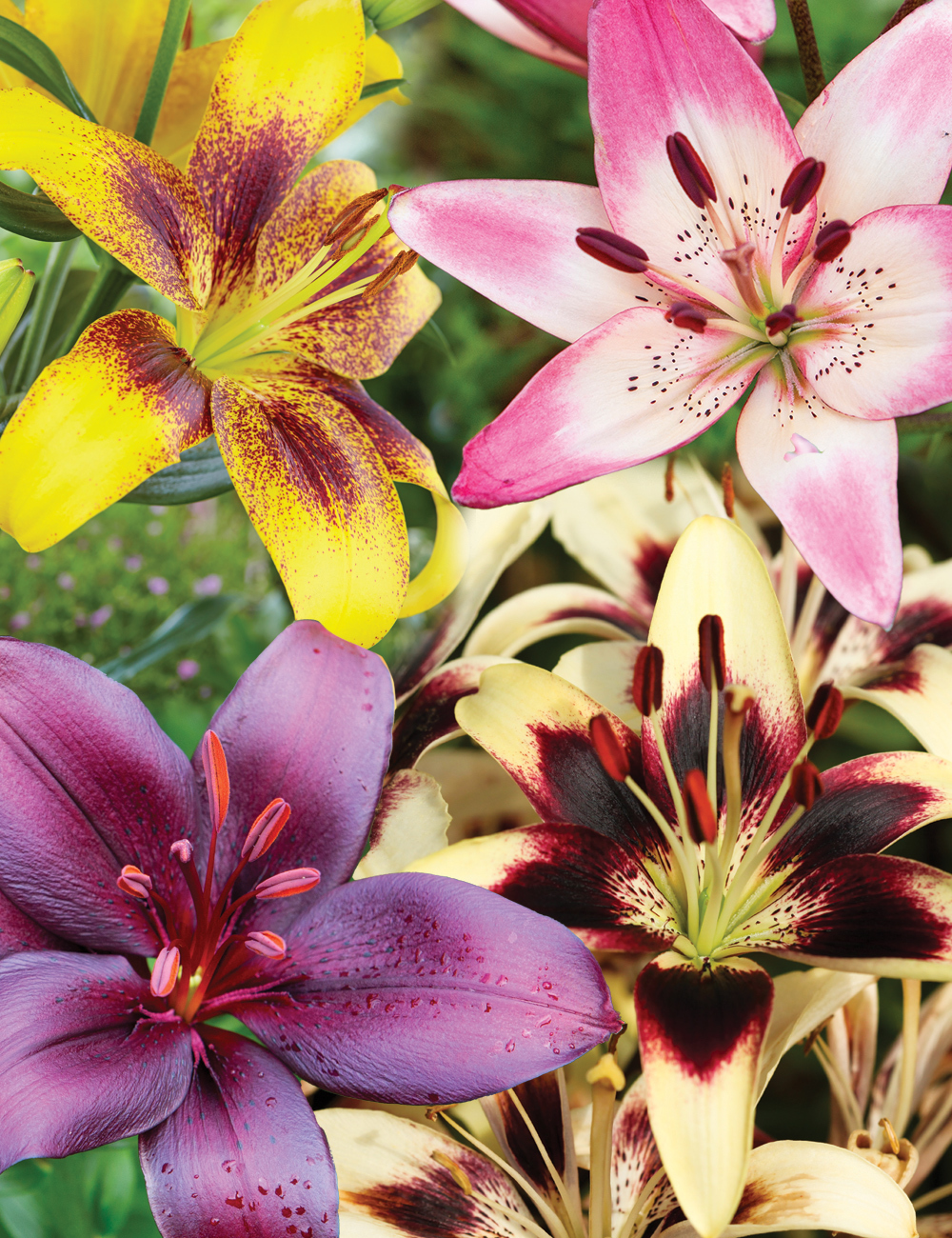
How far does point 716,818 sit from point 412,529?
36 centimetres

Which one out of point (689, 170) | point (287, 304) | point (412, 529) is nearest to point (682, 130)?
point (689, 170)

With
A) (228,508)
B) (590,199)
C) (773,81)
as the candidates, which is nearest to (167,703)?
(228,508)

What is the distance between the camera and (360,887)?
0.30 meters

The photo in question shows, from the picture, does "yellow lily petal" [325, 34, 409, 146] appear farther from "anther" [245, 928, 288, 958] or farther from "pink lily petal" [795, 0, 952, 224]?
"anther" [245, 928, 288, 958]

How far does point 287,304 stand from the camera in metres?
0.36

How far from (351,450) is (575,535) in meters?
0.15

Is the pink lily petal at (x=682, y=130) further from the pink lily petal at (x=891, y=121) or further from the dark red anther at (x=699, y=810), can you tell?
the dark red anther at (x=699, y=810)

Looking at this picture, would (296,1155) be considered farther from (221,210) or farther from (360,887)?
(221,210)

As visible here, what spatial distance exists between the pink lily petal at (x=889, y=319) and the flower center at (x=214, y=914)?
19 cm

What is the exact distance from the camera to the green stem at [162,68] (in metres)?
0.33

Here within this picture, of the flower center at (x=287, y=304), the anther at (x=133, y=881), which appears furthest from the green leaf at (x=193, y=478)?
the anther at (x=133, y=881)

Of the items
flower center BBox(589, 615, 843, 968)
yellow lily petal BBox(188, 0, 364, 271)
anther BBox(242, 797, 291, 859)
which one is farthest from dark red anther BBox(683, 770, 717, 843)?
yellow lily petal BBox(188, 0, 364, 271)

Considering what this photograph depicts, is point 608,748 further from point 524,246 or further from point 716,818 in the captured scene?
point 524,246

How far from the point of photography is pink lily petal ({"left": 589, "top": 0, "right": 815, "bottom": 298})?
1.02 feet
